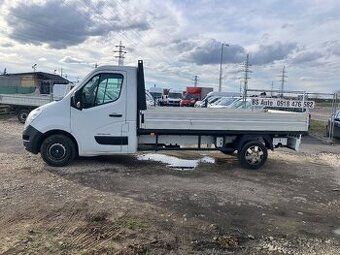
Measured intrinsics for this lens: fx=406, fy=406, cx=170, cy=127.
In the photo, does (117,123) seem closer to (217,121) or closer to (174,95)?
(217,121)

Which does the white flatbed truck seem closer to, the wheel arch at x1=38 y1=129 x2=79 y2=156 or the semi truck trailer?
the wheel arch at x1=38 y1=129 x2=79 y2=156

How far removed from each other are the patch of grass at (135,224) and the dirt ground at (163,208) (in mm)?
15

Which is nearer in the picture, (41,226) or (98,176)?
(41,226)

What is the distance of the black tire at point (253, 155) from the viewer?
34.5ft

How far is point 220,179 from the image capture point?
935cm

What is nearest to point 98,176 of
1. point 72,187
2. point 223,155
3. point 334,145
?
point 72,187

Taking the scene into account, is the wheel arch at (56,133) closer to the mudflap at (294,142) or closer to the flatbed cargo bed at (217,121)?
the flatbed cargo bed at (217,121)

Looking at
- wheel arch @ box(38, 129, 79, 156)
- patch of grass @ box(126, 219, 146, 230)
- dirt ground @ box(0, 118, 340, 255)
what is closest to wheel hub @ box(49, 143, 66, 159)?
wheel arch @ box(38, 129, 79, 156)

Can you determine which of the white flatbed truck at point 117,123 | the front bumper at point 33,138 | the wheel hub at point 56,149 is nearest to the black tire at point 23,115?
the white flatbed truck at point 117,123

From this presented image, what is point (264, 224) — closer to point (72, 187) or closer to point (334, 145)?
point (72, 187)

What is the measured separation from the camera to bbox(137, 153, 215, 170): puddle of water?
34.9ft

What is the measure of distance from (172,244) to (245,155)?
219 inches

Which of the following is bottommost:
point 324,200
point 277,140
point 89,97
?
point 324,200

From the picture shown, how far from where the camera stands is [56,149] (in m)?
9.75
